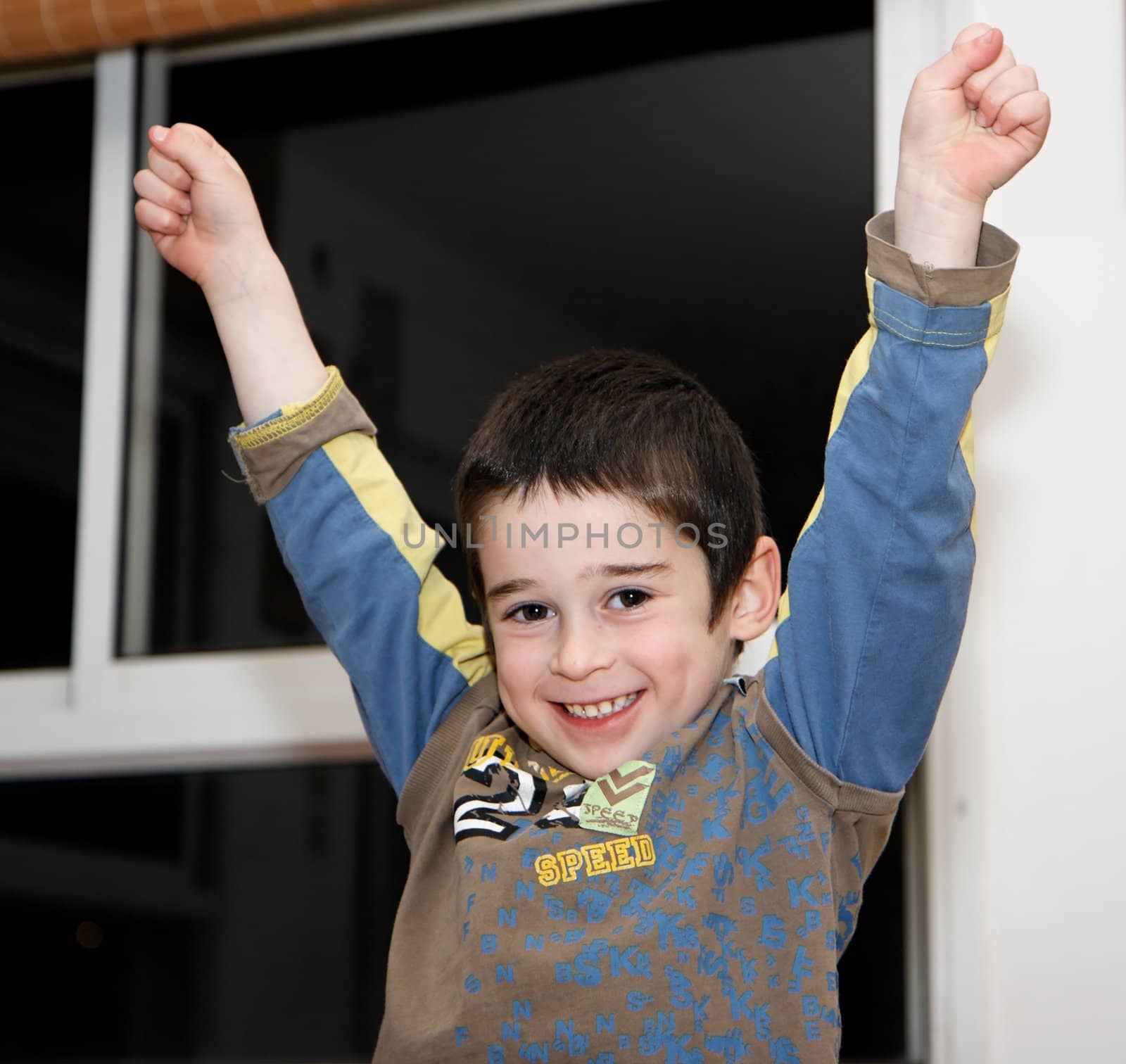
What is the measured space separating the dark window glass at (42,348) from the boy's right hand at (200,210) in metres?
0.90

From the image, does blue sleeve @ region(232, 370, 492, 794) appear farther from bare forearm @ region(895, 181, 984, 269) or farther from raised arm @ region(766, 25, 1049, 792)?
bare forearm @ region(895, 181, 984, 269)

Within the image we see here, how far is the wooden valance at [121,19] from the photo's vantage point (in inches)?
60.4

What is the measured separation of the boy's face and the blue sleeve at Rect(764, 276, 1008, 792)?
0.07m

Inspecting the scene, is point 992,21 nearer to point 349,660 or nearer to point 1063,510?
point 1063,510

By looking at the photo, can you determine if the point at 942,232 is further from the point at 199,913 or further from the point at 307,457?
the point at 199,913

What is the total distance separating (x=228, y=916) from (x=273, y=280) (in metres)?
0.97

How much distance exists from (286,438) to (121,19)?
0.93 m

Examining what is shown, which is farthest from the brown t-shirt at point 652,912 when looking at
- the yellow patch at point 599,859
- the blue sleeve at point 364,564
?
the blue sleeve at point 364,564

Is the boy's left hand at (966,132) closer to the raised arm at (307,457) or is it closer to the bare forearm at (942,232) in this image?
the bare forearm at (942,232)

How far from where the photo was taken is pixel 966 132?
0.72 metres

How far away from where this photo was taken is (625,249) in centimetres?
164

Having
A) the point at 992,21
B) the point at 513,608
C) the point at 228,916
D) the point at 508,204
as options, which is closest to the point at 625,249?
the point at 508,204

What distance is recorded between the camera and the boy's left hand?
27.7 inches

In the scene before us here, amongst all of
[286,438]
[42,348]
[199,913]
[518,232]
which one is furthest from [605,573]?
[42,348]
